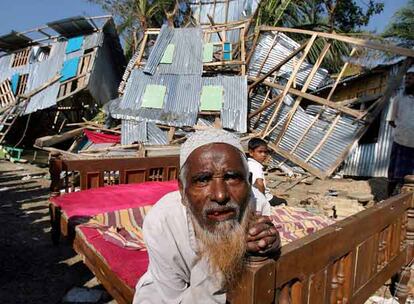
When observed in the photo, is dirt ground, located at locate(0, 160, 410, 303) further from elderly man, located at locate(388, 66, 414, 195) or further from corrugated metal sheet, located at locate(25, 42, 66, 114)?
corrugated metal sheet, located at locate(25, 42, 66, 114)

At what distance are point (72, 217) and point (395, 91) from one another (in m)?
9.15

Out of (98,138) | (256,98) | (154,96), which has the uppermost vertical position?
(256,98)

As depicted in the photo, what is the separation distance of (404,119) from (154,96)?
328 inches

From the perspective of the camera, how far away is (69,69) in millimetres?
14398

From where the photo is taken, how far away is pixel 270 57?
12.9 metres

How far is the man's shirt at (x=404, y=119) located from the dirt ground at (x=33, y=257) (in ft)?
8.84

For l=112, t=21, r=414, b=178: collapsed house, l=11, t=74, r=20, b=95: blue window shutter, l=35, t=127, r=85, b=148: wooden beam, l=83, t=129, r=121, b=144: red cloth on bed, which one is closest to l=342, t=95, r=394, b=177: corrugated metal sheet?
l=112, t=21, r=414, b=178: collapsed house

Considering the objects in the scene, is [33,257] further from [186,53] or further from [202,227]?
[186,53]

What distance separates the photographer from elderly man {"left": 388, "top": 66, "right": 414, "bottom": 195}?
5.60 m

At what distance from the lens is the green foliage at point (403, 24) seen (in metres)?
16.2

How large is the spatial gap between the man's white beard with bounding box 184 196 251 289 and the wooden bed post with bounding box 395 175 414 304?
6.68 ft

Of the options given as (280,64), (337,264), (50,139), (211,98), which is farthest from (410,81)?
(50,139)

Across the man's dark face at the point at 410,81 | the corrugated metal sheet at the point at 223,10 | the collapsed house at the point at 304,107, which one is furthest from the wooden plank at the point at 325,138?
the corrugated metal sheet at the point at 223,10

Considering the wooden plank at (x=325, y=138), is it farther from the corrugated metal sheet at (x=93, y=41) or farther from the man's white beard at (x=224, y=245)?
the man's white beard at (x=224, y=245)
